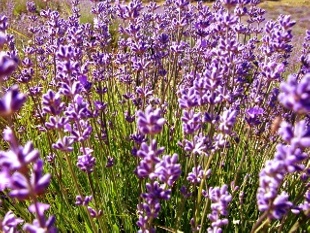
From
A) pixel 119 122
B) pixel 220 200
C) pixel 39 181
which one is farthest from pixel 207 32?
pixel 39 181

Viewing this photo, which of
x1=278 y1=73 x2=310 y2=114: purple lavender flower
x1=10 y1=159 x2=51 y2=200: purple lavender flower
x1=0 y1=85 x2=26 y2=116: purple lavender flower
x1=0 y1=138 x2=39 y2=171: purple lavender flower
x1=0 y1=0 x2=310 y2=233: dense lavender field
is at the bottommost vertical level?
x1=0 y1=0 x2=310 y2=233: dense lavender field

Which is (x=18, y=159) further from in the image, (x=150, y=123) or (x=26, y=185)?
(x=150, y=123)

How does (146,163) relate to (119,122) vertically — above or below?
above

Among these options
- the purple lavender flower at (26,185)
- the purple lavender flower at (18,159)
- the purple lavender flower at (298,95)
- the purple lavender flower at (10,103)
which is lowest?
the purple lavender flower at (26,185)

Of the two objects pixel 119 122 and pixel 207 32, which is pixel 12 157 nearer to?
pixel 207 32

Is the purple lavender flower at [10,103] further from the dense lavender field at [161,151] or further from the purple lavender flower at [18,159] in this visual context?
the purple lavender flower at [18,159]

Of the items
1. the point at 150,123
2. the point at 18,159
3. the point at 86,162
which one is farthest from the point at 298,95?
the point at 86,162

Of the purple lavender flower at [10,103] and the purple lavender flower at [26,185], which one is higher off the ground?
the purple lavender flower at [10,103]

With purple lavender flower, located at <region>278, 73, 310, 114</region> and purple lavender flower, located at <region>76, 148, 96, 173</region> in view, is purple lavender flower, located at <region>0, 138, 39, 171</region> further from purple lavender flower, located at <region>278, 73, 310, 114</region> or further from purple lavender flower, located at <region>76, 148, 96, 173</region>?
purple lavender flower, located at <region>76, 148, 96, 173</region>

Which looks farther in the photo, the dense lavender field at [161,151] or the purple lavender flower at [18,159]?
the dense lavender field at [161,151]

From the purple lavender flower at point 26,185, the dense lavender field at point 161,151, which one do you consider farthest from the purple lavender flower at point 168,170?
the purple lavender flower at point 26,185

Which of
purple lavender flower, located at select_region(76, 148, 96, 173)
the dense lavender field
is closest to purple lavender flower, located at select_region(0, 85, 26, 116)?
the dense lavender field
